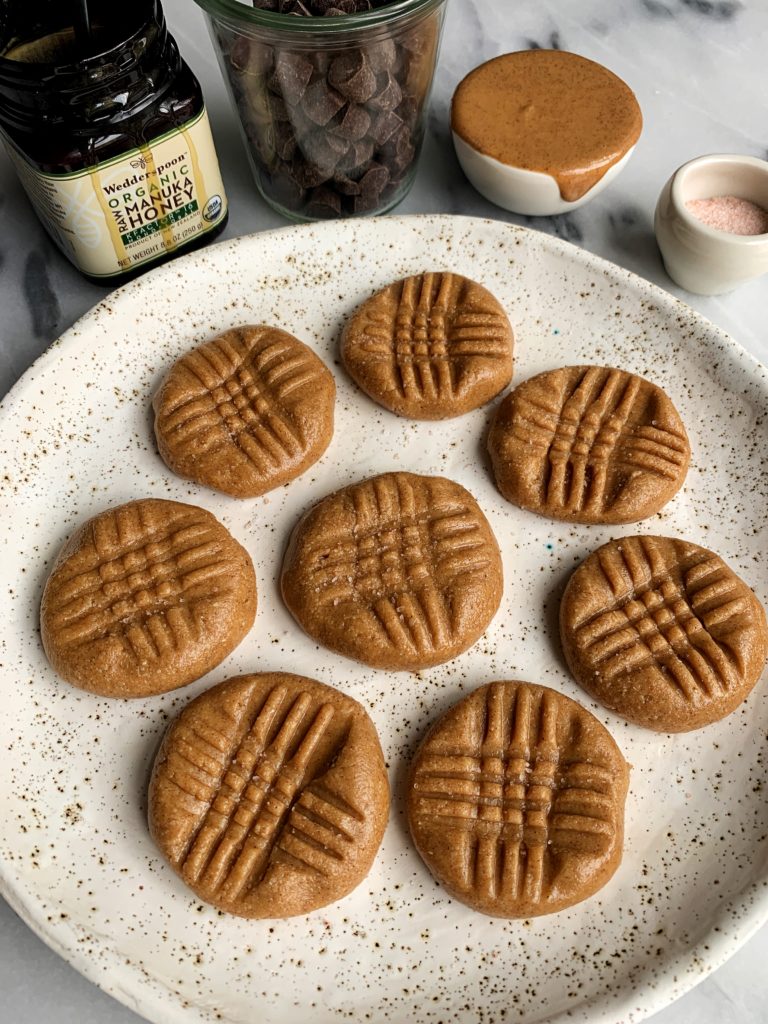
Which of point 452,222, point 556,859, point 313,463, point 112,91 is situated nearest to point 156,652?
point 313,463

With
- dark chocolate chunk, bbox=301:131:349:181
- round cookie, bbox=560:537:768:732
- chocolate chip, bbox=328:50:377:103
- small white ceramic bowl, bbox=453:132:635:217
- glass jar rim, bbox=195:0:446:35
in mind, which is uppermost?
glass jar rim, bbox=195:0:446:35

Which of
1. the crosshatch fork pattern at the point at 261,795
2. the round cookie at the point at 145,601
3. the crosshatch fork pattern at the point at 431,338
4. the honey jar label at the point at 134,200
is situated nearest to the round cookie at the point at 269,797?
the crosshatch fork pattern at the point at 261,795

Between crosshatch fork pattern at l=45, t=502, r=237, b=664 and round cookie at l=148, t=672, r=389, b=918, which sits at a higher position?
crosshatch fork pattern at l=45, t=502, r=237, b=664

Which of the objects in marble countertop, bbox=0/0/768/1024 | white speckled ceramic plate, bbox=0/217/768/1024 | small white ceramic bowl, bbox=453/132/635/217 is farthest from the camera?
marble countertop, bbox=0/0/768/1024

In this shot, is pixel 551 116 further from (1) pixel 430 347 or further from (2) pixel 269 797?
(2) pixel 269 797

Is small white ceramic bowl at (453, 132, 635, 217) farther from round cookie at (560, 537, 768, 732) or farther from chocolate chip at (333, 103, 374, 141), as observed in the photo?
round cookie at (560, 537, 768, 732)

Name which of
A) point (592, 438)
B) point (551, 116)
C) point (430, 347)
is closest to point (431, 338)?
point (430, 347)

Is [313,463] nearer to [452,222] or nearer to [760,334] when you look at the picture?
[452,222]

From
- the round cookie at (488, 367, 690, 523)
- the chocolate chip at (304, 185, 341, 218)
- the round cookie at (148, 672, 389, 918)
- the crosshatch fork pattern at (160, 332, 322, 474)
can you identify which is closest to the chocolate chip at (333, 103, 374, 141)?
the chocolate chip at (304, 185, 341, 218)
